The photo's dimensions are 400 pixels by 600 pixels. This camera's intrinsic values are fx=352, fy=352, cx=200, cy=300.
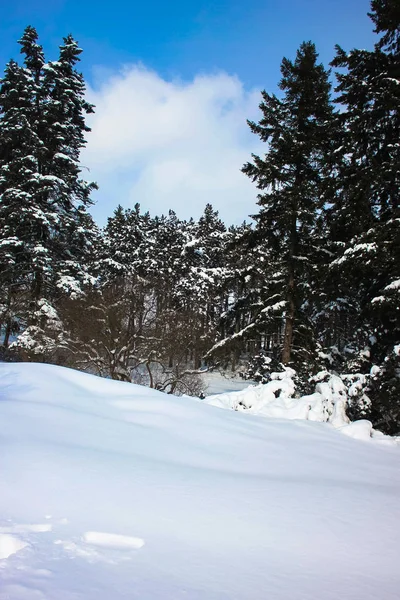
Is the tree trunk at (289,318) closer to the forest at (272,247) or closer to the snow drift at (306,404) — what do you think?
the forest at (272,247)

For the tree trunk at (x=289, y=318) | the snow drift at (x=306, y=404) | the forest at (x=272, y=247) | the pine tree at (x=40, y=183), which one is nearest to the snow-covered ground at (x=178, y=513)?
the snow drift at (x=306, y=404)

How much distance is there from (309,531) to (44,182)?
1557cm

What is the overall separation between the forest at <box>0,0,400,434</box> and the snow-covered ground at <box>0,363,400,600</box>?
4679 millimetres

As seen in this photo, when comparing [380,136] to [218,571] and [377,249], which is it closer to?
[377,249]

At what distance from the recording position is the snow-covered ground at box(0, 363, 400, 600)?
184cm

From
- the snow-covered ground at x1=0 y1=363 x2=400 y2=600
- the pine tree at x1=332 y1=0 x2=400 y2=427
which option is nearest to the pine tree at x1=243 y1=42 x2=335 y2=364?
the pine tree at x1=332 y1=0 x2=400 y2=427

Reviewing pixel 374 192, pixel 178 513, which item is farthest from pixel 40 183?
pixel 178 513

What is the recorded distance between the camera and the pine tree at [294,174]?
12070mm

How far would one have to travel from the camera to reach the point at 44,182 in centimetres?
1463

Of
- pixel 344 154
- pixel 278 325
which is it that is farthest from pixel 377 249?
pixel 278 325

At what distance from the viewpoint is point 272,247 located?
1330 centimetres

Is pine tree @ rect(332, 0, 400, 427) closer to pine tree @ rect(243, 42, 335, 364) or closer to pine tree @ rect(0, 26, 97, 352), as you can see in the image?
pine tree @ rect(243, 42, 335, 364)

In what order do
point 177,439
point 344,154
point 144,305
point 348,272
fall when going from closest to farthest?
point 177,439
point 348,272
point 344,154
point 144,305

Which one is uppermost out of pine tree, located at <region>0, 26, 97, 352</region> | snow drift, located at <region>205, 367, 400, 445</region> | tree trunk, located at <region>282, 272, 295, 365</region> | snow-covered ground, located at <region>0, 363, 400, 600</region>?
pine tree, located at <region>0, 26, 97, 352</region>
